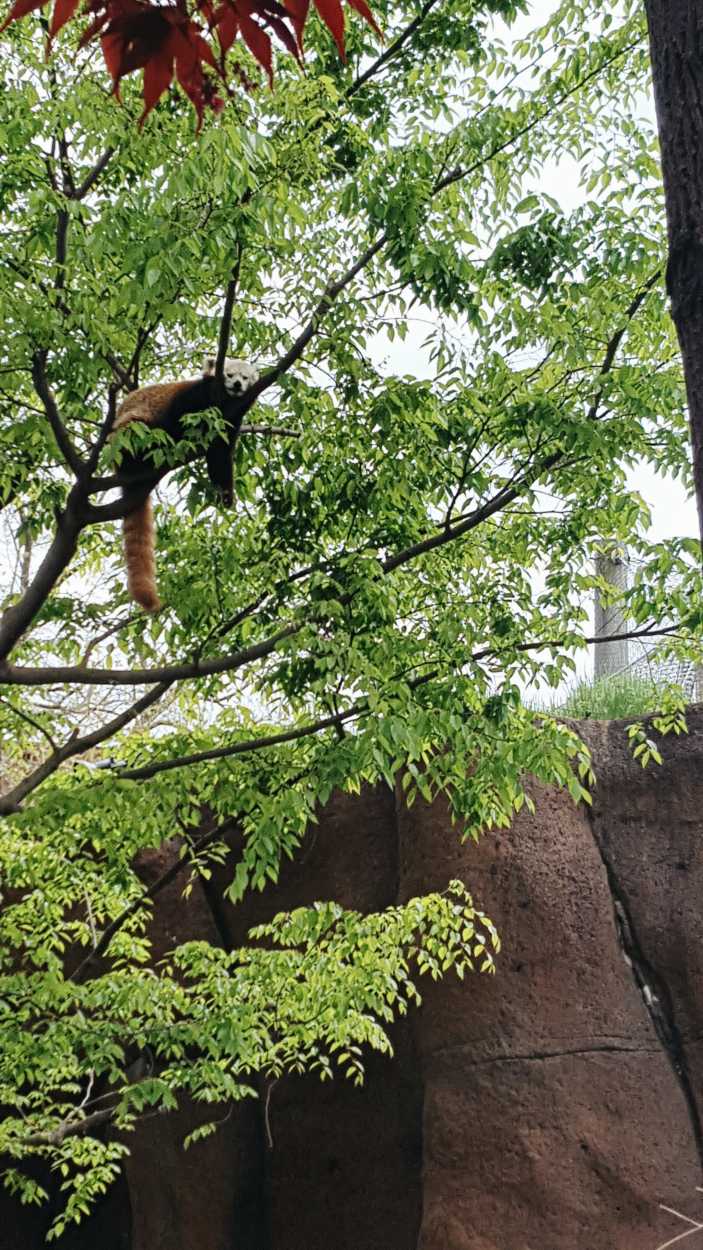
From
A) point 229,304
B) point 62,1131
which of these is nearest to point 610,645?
point 62,1131

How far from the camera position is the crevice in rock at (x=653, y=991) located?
297 inches

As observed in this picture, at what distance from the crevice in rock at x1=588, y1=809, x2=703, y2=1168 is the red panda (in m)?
3.69

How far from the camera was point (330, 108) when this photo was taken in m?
5.89

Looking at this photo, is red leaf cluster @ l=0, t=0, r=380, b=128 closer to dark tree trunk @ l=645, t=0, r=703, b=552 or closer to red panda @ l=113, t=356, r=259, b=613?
dark tree trunk @ l=645, t=0, r=703, b=552

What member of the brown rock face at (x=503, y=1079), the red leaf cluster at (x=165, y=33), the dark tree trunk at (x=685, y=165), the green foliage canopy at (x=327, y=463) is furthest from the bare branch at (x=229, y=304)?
the brown rock face at (x=503, y=1079)

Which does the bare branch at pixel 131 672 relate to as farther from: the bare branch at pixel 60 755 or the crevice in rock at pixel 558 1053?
the crevice in rock at pixel 558 1053

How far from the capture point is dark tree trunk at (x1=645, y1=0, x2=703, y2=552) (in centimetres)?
184

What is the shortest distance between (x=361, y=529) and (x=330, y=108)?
2001 millimetres

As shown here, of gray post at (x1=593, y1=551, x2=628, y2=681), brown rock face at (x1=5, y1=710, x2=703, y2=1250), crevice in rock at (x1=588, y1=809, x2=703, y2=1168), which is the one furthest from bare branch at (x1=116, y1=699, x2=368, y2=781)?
gray post at (x1=593, y1=551, x2=628, y2=681)

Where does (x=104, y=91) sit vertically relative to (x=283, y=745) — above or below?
above

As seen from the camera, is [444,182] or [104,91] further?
[444,182]

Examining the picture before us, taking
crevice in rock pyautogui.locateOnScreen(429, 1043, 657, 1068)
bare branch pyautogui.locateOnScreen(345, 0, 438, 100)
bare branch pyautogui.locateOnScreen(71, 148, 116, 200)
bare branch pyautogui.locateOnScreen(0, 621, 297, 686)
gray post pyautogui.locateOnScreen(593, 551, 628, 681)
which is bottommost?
crevice in rock pyautogui.locateOnScreen(429, 1043, 657, 1068)

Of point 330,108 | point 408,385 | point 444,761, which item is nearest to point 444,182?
point 330,108

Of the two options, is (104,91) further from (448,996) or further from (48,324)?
(448,996)
